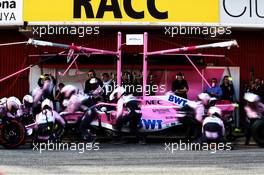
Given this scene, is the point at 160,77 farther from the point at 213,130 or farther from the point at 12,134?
the point at 12,134

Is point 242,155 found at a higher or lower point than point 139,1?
lower

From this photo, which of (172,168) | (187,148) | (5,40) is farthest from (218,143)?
(5,40)

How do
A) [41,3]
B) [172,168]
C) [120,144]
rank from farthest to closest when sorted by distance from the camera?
[41,3]
[120,144]
[172,168]

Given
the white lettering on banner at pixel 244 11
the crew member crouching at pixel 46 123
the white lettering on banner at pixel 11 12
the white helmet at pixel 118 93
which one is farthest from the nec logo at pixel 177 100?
the white lettering on banner at pixel 11 12

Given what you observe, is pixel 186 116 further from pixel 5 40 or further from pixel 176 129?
pixel 5 40

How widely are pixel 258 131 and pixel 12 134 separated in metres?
6.08

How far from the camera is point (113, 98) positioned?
1595 cm

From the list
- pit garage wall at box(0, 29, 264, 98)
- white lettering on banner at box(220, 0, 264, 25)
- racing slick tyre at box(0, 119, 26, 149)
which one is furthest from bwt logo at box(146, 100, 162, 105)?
pit garage wall at box(0, 29, 264, 98)

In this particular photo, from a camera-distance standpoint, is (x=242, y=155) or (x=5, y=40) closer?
(x=242, y=155)

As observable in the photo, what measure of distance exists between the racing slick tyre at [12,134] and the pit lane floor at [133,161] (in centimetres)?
20

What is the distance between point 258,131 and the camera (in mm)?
14812

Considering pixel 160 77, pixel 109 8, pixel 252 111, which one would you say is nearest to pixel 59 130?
pixel 109 8

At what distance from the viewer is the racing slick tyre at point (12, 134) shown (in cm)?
1460

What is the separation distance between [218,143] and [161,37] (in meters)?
6.20
